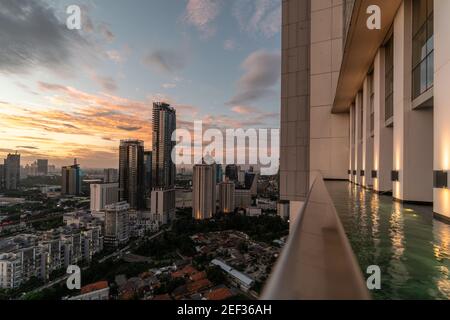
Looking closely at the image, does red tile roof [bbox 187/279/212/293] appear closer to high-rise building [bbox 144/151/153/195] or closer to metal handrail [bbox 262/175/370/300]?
metal handrail [bbox 262/175/370/300]

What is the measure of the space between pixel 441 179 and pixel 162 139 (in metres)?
45.6

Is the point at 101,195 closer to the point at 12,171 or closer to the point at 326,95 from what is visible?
the point at 12,171

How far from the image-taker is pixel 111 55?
26.2 m

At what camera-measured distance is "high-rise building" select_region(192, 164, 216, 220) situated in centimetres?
4694

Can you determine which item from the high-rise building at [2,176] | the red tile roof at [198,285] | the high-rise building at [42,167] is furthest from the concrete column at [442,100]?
the high-rise building at [42,167]

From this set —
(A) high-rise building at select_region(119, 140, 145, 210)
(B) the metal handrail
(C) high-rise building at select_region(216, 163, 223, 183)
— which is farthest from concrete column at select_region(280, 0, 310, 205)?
(A) high-rise building at select_region(119, 140, 145, 210)

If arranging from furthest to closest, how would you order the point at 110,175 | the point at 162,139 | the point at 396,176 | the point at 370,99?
1. the point at 110,175
2. the point at 162,139
3. the point at 370,99
4. the point at 396,176

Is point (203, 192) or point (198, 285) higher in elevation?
point (203, 192)

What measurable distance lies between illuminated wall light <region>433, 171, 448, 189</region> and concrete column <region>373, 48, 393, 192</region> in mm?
4029

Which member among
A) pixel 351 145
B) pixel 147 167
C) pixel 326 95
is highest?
pixel 326 95

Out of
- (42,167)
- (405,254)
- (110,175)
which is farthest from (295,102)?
(42,167)

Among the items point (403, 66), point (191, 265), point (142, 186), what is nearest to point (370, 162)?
point (403, 66)

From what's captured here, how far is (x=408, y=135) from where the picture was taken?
6.18 m
